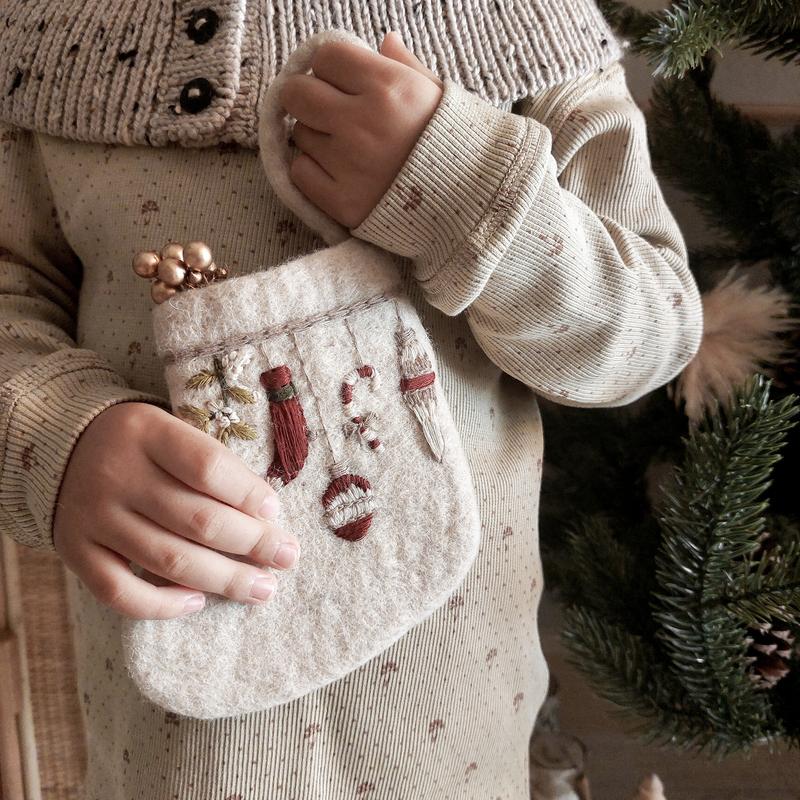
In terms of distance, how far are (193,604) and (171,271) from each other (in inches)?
7.2

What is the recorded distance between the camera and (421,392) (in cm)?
40

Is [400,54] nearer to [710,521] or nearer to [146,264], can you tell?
[146,264]

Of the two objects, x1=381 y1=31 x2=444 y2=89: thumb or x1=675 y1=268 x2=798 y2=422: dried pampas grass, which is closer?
x1=381 y1=31 x2=444 y2=89: thumb

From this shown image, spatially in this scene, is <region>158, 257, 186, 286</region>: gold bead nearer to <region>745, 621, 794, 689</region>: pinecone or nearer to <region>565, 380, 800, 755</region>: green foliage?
<region>565, 380, 800, 755</region>: green foliage

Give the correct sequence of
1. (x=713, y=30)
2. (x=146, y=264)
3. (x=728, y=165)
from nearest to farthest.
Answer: (x=146, y=264), (x=713, y=30), (x=728, y=165)

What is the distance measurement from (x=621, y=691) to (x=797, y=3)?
1.77 ft

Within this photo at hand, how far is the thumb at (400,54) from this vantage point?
Answer: 15.1 inches

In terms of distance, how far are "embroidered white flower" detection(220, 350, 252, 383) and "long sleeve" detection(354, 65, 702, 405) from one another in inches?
3.9

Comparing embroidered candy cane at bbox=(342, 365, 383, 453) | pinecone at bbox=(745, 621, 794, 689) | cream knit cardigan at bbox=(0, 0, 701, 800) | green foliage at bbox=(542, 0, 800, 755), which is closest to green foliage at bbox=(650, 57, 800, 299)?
green foliage at bbox=(542, 0, 800, 755)

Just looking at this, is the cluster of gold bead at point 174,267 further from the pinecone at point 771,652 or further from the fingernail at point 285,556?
the pinecone at point 771,652

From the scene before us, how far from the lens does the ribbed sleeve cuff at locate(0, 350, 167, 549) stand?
1.26ft

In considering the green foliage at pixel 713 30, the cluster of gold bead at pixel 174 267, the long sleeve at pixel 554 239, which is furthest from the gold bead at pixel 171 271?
the green foliage at pixel 713 30

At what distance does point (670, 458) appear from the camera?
71 cm

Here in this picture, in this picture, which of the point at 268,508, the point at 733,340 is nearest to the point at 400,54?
the point at 268,508
